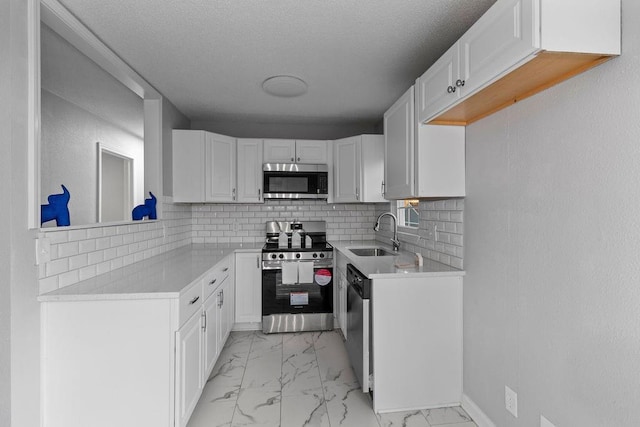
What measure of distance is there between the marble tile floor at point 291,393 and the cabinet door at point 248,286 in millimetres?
354

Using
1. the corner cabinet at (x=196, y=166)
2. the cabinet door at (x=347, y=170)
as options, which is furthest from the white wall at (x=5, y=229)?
the cabinet door at (x=347, y=170)

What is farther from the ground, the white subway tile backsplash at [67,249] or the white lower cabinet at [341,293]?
the white subway tile backsplash at [67,249]

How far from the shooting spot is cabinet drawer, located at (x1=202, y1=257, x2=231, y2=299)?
7.41 ft

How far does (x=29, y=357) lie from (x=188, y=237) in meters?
2.36

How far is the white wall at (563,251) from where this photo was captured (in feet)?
3.62

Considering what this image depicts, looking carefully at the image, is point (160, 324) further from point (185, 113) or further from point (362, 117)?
point (362, 117)

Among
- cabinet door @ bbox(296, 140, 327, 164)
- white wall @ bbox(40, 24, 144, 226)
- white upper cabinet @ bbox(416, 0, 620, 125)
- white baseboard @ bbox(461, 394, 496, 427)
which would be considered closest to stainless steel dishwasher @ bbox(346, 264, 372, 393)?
white baseboard @ bbox(461, 394, 496, 427)

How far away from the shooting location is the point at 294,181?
3.69 m

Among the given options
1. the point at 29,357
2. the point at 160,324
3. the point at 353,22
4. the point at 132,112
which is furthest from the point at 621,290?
the point at 132,112

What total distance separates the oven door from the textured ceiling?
1.78 meters

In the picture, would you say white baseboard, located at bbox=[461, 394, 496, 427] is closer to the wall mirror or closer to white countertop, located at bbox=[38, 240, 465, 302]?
white countertop, located at bbox=[38, 240, 465, 302]

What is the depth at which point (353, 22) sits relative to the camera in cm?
182

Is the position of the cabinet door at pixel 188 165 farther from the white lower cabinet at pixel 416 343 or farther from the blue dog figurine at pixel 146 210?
the white lower cabinet at pixel 416 343

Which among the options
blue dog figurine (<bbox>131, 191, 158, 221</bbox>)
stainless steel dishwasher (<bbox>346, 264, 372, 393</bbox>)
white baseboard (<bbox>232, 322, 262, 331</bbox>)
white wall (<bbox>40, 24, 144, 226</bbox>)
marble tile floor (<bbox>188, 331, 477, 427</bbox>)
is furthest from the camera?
white baseboard (<bbox>232, 322, 262, 331</bbox>)
